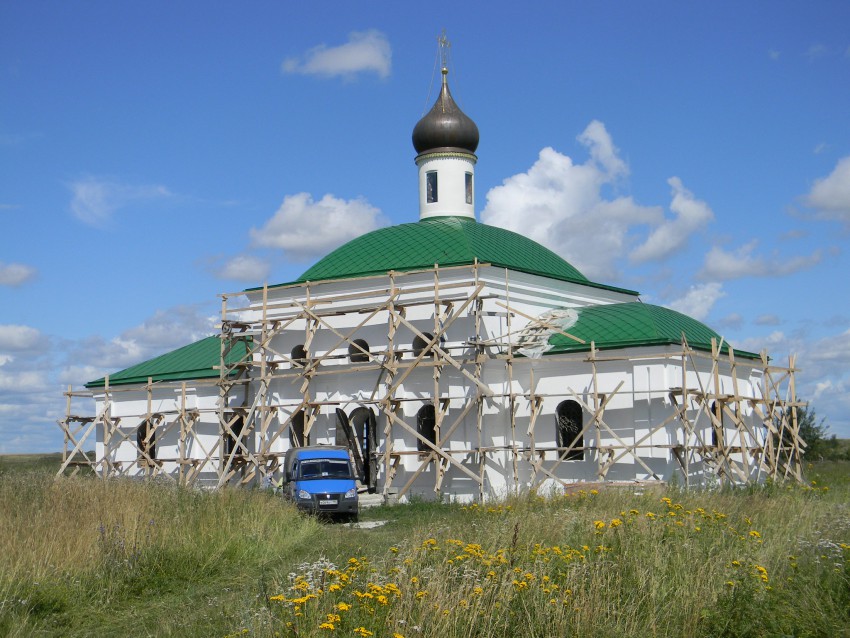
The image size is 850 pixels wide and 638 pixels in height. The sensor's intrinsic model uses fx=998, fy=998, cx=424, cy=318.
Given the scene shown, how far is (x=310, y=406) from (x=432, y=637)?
59.8 feet

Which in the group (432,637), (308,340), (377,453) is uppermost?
(308,340)

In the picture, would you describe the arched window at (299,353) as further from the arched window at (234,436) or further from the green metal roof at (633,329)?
the green metal roof at (633,329)

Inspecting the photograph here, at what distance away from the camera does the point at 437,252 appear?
25281 millimetres

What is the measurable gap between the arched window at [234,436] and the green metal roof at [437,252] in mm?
4191

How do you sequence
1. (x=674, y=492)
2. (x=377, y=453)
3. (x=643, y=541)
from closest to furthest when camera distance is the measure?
(x=643, y=541)
(x=674, y=492)
(x=377, y=453)

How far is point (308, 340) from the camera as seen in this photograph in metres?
24.9

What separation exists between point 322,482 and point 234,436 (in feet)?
21.8

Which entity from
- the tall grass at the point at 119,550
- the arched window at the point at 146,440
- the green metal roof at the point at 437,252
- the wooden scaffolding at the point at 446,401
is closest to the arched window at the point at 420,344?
the wooden scaffolding at the point at 446,401

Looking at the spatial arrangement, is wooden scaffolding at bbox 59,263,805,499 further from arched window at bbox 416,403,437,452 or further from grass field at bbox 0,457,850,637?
grass field at bbox 0,457,850,637

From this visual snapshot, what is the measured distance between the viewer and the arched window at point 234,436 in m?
25.7

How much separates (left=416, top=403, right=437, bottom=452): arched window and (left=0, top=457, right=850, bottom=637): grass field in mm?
9787

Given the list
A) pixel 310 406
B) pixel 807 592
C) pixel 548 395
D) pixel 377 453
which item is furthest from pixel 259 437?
pixel 807 592

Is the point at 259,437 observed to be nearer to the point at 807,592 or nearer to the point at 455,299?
the point at 455,299

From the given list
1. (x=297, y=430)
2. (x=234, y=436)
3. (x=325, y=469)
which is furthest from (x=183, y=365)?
(x=325, y=469)
